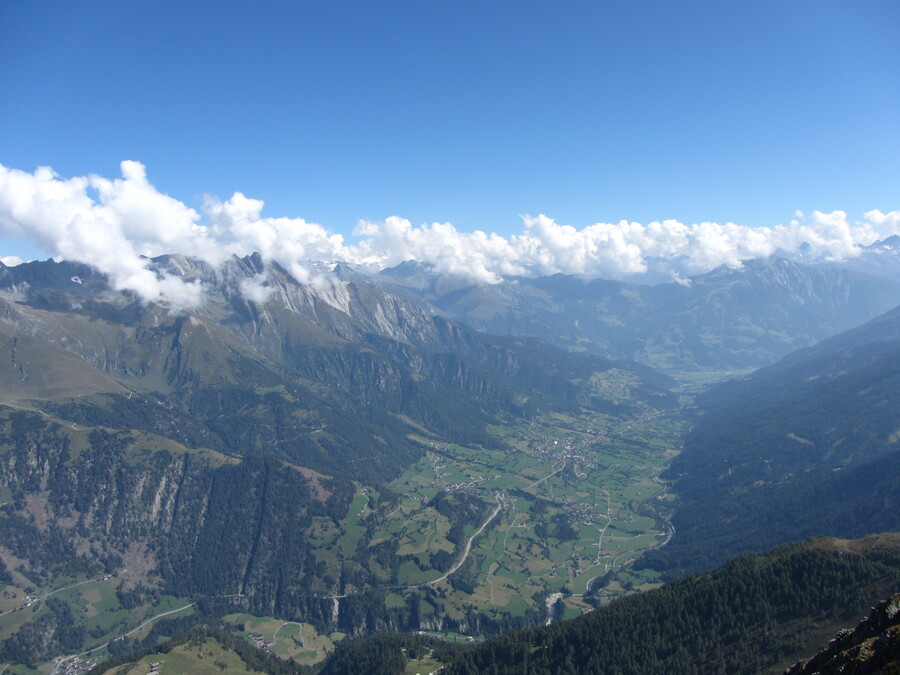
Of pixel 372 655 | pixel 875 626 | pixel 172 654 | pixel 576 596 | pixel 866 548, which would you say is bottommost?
pixel 576 596

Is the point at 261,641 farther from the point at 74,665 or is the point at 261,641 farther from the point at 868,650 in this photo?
the point at 868,650

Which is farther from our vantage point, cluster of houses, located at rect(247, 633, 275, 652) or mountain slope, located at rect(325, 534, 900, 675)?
cluster of houses, located at rect(247, 633, 275, 652)

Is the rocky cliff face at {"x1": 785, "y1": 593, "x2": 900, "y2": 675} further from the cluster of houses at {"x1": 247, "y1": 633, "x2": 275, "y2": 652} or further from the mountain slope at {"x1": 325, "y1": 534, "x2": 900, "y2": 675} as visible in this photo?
the cluster of houses at {"x1": 247, "y1": 633, "x2": 275, "y2": 652}

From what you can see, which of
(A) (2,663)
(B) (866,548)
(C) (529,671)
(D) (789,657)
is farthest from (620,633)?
(A) (2,663)

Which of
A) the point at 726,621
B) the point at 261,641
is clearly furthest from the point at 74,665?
the point at 726,621

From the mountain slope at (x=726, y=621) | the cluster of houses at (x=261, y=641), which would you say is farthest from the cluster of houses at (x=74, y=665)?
the mountain slope at (x=726, y=621)

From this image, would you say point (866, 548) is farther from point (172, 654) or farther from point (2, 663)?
point (2, 663)

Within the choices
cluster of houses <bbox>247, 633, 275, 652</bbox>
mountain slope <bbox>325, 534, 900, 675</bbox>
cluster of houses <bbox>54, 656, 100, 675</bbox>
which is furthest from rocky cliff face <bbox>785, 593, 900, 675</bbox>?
cluster of houses <bbox>54, 656, 100, 675</bbox>

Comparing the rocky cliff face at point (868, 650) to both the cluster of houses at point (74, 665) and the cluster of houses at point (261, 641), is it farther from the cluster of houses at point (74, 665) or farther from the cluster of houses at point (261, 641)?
the cluster of houses at point (74, 665)

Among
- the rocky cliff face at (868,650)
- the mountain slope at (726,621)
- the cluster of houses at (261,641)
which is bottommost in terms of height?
the cluster of houses at (261,641)

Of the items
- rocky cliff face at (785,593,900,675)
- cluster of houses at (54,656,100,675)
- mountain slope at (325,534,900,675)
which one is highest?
rocky cliff face at (785,593,900,675)

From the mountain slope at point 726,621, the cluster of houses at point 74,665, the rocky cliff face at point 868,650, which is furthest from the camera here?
the cluster of houses at point 74,665
